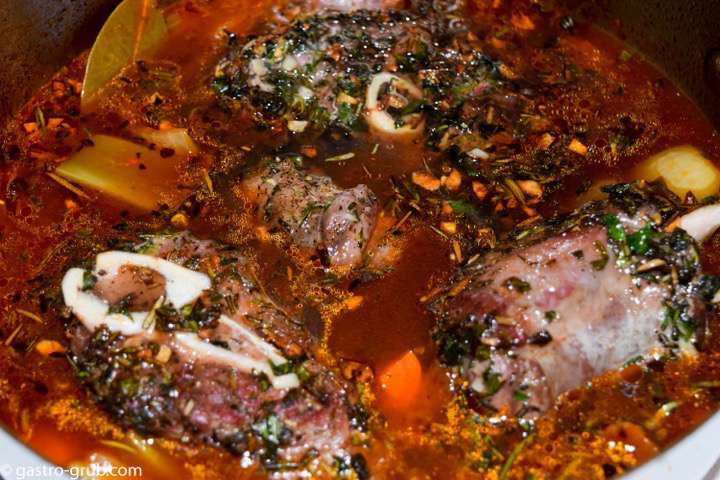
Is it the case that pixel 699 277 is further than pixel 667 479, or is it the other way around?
pixel 699 277

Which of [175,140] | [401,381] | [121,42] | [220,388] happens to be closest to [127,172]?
[175,140]

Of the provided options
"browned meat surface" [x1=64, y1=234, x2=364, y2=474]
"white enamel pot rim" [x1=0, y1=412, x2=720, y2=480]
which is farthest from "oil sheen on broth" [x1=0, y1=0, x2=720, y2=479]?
"white enamel pot rim" [x1=0, y1=412, x2=720, y2=480]

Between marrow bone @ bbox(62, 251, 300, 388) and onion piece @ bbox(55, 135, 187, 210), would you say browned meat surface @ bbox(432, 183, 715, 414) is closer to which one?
marrow bone @ bbox(62, 251, 300, 388)

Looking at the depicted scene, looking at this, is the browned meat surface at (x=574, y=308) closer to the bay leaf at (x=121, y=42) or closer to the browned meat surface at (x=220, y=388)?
the browned meat surface at (x=220, y=388)

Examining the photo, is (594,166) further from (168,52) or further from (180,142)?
(168,52)

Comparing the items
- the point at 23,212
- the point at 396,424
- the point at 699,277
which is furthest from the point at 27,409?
the point at 699,277

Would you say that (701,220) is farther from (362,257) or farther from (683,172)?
(362,257)
